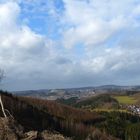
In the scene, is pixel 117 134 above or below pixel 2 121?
below

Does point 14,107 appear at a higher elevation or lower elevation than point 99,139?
higher

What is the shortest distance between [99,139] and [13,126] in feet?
91.2

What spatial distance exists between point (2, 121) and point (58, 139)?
6.15 metres

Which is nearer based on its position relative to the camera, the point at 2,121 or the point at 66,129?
the point at 2,121

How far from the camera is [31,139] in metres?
40.2

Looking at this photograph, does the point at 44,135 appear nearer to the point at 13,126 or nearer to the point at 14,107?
the point at 13,126

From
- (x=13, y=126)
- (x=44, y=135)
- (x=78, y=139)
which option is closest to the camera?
(x=13, y=126)

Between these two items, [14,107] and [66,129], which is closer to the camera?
[14,107]

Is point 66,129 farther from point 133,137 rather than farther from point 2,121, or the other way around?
point 133,137

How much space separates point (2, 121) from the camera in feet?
133

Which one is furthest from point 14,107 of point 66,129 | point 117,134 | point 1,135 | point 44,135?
point 117,134

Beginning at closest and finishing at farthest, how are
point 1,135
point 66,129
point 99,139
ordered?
point 1,135 < point 99,139 < point 66,129

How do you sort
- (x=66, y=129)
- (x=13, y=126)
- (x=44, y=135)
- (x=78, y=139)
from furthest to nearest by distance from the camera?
(x=66, y=129) → (x=78, y=139) → (x=44, y=135) → (x=13, y=126)

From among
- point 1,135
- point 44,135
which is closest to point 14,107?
point 44,135
